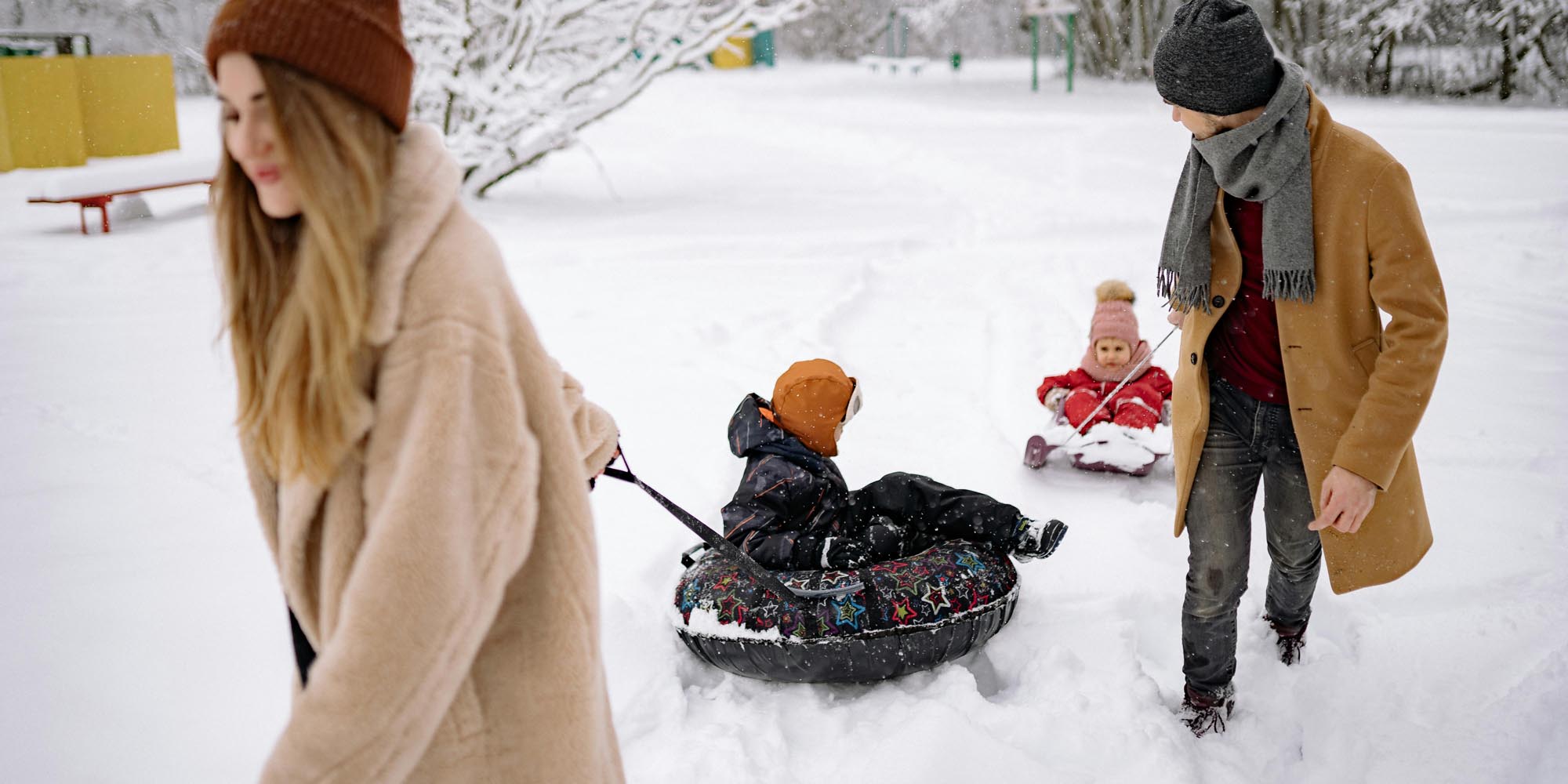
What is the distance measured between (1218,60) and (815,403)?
5.75ft

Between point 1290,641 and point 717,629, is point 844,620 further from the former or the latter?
point 1290,641

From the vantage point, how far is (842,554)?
3.60m

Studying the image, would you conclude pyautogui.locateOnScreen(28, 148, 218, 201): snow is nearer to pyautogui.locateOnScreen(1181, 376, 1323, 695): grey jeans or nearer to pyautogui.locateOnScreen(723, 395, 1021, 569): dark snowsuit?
pyautogui.locateOnScreen(723, 395, 1021, 569): dark snowsuit

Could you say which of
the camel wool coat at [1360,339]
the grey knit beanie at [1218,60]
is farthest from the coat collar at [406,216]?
the camel wool coat at [1360,339]

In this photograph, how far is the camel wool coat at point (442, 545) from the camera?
1241mm

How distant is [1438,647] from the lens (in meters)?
3.49

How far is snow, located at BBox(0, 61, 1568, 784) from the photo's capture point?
3.03 meters

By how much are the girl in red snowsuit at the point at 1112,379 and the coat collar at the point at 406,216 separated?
13.7ft

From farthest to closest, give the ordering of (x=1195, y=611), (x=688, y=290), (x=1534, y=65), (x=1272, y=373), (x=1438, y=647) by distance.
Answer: (x=1534, y=65) → (x=688, y=290) → (x=1438, y=647) → (x=1195, y=611) → (x=1272, y=373)

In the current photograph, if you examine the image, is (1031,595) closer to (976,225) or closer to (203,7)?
(976,225)

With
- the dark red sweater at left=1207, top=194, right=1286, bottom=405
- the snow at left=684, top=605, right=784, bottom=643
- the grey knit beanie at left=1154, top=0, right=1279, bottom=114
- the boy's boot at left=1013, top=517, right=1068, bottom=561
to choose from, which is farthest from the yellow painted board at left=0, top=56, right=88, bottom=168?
the dark red sweater at left=1207, top=194, right=1286, bottom=405

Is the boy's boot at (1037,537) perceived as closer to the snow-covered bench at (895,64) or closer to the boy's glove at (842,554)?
the boy's glove at (842,554)

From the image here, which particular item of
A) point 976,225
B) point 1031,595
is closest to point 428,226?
point 1031,595

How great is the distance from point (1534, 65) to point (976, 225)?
13.7 metres
